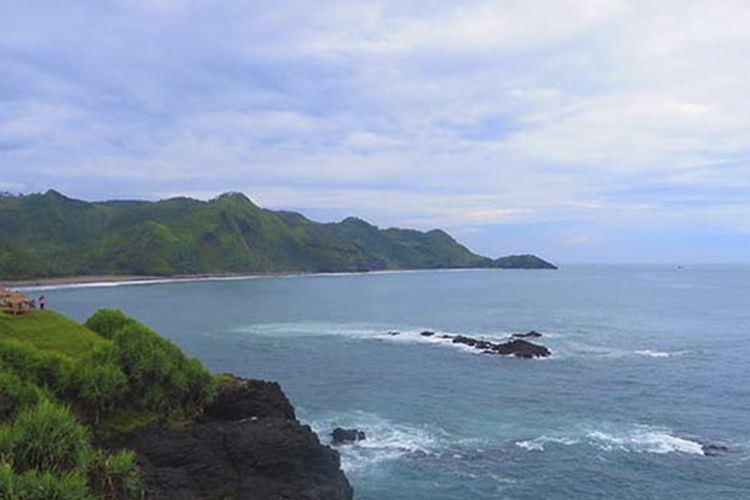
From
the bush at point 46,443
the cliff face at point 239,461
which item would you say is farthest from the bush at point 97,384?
the bush at point 46,443

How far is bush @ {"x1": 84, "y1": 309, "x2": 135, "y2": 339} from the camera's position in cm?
5419

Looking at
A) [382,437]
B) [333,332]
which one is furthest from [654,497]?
[333,332]

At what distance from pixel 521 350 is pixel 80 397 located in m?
70.7

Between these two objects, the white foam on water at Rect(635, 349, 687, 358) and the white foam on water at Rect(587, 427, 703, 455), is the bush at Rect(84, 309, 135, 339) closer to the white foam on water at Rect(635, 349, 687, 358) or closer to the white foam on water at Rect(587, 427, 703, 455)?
the white foam on water at Rect(587, 427, 703, 455)

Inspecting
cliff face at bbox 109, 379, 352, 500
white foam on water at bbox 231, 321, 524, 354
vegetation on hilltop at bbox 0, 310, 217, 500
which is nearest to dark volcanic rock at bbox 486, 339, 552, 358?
white foam on water at bbox 231, 321, 524, 354

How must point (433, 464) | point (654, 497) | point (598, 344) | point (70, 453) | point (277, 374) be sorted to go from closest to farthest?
point (70, 453) → point (654, 497) → point (433, 464) → point (277, 374) → point (598, 344)

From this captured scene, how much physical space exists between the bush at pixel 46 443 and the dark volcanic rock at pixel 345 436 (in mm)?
31812

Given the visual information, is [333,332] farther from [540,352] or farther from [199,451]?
[199,451]

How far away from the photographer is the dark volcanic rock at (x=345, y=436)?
57222 mm

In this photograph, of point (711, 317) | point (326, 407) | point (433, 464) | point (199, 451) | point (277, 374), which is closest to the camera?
point (199, 451)

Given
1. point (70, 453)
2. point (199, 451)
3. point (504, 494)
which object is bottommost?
point (504, 494)

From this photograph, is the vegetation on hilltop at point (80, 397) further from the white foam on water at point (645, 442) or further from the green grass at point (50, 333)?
the white foam on water at point (645, 442)

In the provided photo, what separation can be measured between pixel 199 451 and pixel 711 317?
456ft

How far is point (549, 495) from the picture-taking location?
45656 millimetres
